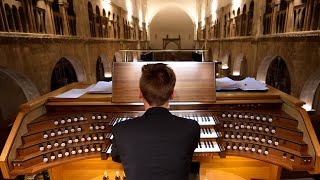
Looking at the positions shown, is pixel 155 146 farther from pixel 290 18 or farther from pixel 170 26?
pixel 170 26

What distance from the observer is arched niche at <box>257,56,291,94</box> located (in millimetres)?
8445

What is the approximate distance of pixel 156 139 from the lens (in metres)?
1.41

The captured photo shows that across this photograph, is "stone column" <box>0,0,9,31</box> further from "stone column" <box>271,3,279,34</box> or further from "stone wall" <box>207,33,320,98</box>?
"stone column" <box>271,3,279,34</box>

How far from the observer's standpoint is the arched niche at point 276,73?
8.45m

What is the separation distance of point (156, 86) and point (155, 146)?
0.40 metres

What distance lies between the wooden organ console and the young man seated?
116 centimetres

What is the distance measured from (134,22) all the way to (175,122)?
19.8 metres

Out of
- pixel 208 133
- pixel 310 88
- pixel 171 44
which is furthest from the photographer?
pixel 171 44

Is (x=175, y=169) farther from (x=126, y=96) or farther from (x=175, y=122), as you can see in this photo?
(x=126, y=96)

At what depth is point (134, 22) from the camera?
2006 cm

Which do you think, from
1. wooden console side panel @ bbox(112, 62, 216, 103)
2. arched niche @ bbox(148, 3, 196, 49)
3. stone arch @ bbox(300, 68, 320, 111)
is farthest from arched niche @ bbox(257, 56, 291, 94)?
arched niche @ bbox(148, 3, 196, 49)

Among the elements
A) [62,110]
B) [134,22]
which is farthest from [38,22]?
[134,22]

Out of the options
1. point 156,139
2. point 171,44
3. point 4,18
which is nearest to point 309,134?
point 156,139

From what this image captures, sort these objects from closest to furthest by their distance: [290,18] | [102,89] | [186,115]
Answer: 1. [186,115]
2. [102,89]
3. [290,18]
